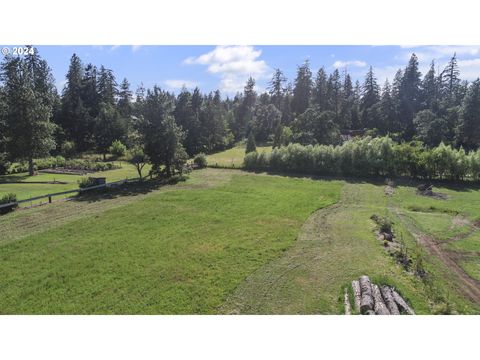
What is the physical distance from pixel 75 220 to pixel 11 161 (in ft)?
91.9

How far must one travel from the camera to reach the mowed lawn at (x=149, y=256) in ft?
38.4

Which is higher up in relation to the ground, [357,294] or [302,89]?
[302,89]

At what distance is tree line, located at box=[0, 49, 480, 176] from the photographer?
3675 cm

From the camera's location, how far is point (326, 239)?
1805cm

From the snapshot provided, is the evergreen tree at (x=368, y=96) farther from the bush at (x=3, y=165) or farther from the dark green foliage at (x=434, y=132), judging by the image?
the bush at (x=3, y=165)

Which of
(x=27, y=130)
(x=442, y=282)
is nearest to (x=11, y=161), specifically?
(x=27, y=130)

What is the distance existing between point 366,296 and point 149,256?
968 cm

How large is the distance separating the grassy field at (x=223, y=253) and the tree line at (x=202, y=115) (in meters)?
13.8

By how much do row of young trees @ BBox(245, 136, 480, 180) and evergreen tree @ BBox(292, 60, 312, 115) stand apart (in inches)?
1436

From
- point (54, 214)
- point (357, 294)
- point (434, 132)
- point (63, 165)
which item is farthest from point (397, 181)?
point (63, 165)

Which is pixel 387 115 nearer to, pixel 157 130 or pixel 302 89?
pixel 302 89

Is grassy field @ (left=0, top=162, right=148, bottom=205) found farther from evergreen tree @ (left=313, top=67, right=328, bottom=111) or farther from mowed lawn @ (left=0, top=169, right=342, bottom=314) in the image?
evergreen tree @ (left=313, top=67, right=328, bottom=111)

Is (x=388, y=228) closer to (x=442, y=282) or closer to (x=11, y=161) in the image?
(x=442, y=282)

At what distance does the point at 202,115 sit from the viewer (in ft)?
201
